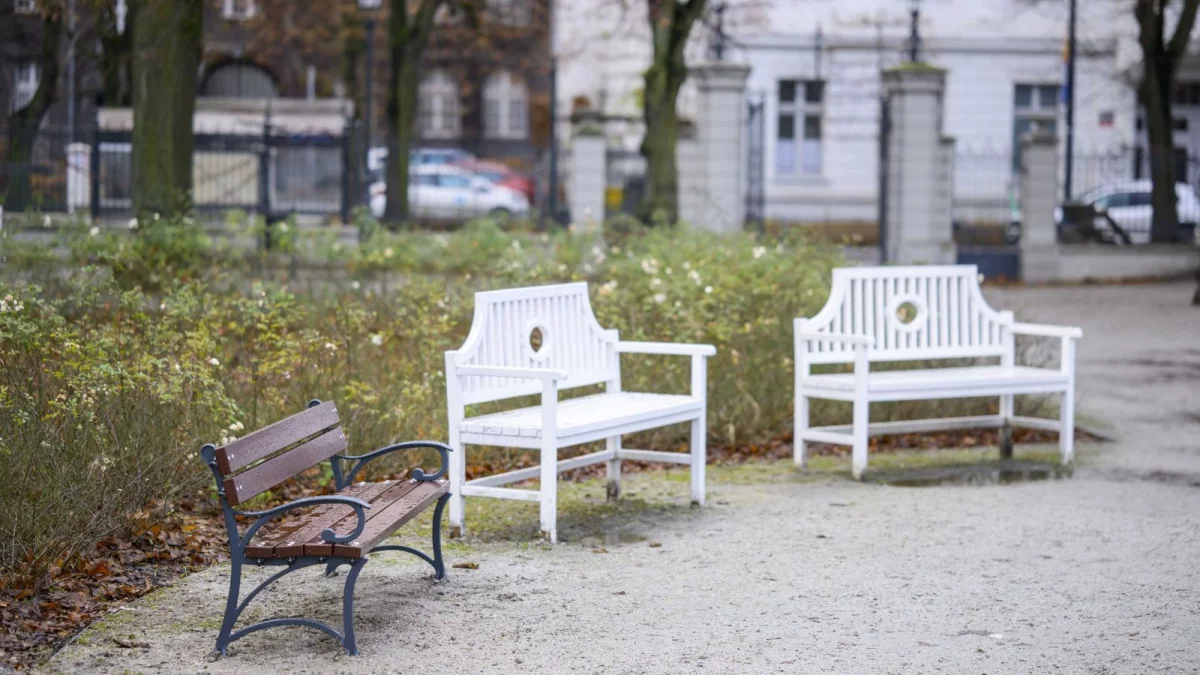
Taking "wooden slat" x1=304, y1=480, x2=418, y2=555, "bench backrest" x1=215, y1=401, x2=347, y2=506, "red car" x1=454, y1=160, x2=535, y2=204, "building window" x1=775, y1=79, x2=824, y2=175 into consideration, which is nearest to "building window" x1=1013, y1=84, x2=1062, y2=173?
"building window" x1=775, y1=79, x2=824, y2=175

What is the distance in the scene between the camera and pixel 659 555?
684cm

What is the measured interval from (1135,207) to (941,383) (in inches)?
871

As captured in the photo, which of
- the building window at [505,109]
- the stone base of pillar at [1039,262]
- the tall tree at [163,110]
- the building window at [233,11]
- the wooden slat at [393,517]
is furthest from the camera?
the building window at [505,109]

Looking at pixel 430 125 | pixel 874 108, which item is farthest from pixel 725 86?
pixel 430 125

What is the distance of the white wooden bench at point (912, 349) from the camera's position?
28.8 ft

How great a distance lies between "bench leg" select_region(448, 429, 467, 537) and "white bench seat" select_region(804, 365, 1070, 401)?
2.54 metres

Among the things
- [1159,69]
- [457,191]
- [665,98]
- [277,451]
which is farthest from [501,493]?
[457,191]

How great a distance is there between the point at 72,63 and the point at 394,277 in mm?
18965

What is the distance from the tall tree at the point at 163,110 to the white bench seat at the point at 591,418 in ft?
27.3

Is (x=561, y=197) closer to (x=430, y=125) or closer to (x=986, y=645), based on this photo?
(x=430, y=125)

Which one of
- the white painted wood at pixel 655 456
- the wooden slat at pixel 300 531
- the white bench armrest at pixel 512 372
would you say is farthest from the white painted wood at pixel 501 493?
the white painted wood at pixel 655 456

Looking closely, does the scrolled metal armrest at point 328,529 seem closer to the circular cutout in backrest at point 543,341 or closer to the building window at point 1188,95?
the circular cutout in backrest at point 543,341

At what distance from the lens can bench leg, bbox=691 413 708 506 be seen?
309 inches

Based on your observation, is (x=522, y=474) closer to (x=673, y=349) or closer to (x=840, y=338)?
(x=673, y=349)
